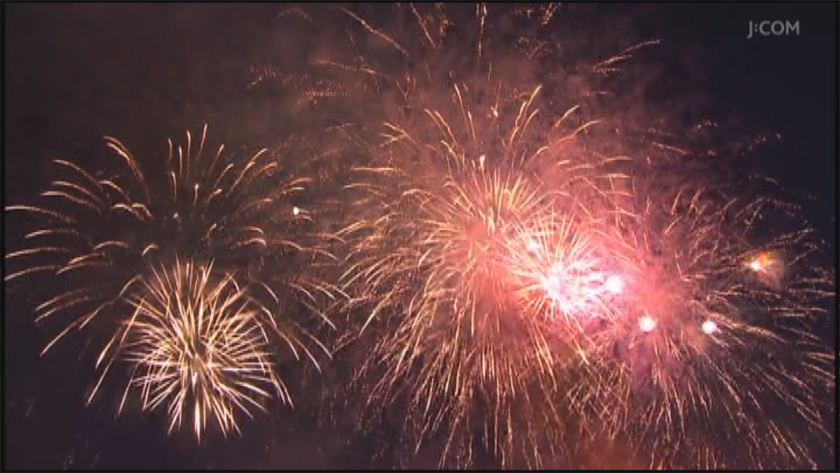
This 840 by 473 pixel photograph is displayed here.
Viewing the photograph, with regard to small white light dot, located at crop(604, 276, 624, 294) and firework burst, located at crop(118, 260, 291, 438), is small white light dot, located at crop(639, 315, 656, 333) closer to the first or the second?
small white light dot, located at crop(604, 276, 624, 294)

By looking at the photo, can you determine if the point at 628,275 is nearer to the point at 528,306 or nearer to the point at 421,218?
the point at 528,306

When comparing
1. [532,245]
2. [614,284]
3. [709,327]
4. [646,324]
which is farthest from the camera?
[709,327]

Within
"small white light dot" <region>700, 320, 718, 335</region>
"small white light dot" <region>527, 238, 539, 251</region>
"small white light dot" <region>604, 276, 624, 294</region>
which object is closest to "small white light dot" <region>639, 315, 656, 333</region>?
"small white light dot" <region>604, 276, 624, 294</region>

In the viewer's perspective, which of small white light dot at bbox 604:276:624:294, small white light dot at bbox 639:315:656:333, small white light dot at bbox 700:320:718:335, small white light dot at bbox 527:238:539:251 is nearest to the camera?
small white light dot at bbox 527:238:539:251

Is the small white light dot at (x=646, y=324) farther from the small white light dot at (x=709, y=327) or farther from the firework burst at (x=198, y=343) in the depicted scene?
the firework burst at (x=198, y=343)

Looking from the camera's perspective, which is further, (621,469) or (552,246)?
(621,469)

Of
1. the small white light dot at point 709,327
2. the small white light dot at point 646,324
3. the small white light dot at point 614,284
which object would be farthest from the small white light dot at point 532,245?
the small white light dot at point 709,327

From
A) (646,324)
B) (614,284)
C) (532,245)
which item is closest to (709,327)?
(646,324)

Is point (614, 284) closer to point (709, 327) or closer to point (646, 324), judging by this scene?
point (646, 324)

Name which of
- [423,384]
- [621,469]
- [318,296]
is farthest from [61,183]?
[621,469]
